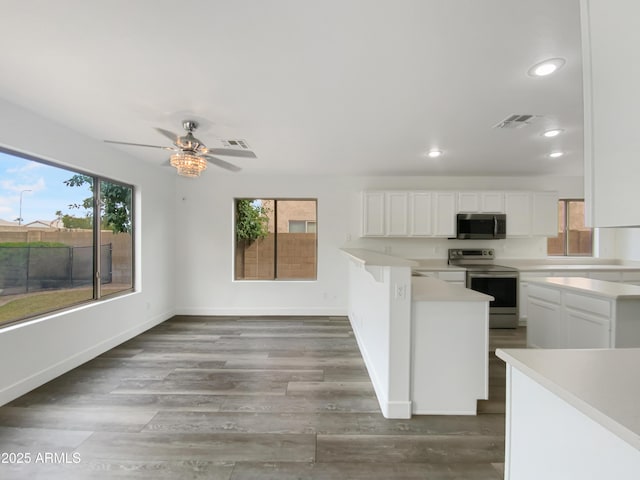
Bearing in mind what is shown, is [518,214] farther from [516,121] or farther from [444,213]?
[516,121]

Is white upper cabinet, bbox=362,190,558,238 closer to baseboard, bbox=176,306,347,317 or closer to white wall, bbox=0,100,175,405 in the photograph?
baseboard, bbox=176,306,347,317

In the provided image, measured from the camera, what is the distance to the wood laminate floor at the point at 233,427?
1637 mm

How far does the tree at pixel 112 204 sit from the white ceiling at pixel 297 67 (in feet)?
1.88

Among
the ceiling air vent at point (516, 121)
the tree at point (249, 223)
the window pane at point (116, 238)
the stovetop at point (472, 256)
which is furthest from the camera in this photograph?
the tree at point (249, 223)

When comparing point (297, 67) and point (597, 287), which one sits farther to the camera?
point (597, 287)

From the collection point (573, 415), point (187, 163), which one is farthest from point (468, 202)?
point (573, 415)

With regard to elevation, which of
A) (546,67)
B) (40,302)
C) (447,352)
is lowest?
(447,352)

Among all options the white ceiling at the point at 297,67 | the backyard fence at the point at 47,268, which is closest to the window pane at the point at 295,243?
the white ceiling at the point at 297,67

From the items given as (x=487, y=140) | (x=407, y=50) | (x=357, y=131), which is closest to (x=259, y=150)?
(x=357, y=131)

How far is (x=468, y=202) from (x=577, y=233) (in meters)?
2.25

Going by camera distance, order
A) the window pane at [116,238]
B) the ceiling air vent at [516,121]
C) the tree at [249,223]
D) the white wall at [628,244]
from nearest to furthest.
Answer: the ceiling air vent at [516,121], the window pane at [116,238], the white wall at [628,244], the tree at [249,223]

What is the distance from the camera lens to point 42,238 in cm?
269

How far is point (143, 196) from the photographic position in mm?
3979

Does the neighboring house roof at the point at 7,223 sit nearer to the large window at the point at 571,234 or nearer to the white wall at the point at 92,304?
the white wall at the point at 92,304
